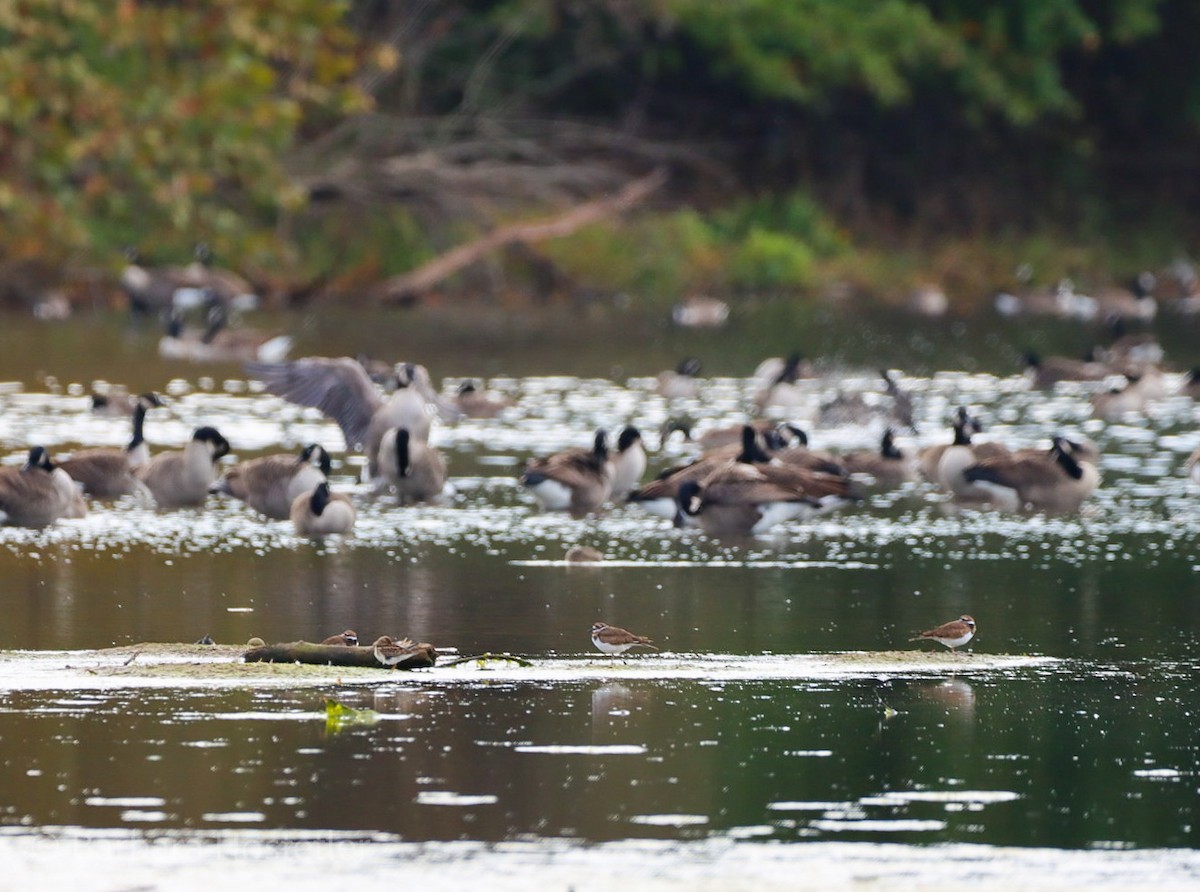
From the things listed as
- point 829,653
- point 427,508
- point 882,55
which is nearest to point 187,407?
point 427,508

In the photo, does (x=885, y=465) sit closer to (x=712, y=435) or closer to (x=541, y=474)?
(x=712, y=435)

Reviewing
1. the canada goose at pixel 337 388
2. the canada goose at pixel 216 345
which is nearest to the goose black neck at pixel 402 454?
the canada goose at pixel 337 388

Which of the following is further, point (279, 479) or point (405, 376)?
point (405, 376)

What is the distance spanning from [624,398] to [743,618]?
36.3 ft

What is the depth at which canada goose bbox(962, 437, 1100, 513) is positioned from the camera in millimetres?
14875

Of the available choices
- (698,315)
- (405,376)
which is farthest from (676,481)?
(698,315)

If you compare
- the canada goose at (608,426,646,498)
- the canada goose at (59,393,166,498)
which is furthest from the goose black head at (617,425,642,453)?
the canada goose at (59,393,166,498)

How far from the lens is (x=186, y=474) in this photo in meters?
14.9

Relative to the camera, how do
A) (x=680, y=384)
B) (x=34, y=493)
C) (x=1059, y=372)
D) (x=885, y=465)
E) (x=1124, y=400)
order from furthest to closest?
(x=1059, y=372), (x=680, y=384), (x=1124, y=400), (x=885, y=465), (x=34, y=493)

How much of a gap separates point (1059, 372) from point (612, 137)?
51.4ft

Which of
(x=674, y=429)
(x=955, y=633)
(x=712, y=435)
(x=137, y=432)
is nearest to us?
(x=955, y=633)

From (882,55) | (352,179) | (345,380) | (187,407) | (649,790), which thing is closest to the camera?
(649,790)

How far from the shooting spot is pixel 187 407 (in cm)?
2089

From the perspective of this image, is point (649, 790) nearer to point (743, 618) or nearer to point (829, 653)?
point (829, 653)
